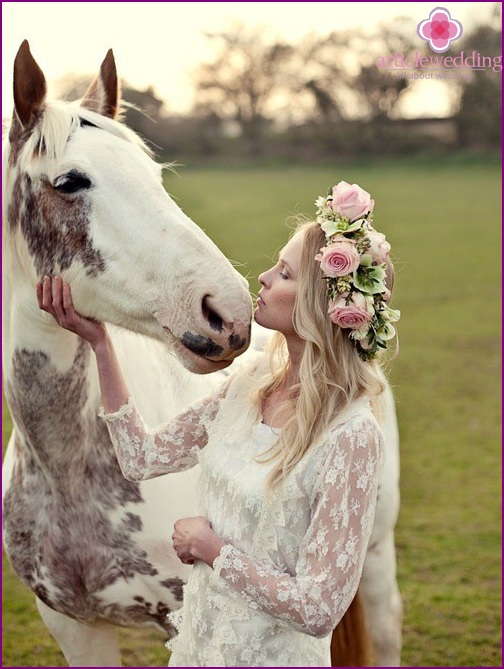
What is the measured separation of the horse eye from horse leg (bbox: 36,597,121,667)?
152 centimetres

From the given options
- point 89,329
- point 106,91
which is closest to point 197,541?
point 89,329

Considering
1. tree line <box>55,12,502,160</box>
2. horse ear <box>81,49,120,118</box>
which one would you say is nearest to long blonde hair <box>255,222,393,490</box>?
horse ear <box>81,49,120,118</box>

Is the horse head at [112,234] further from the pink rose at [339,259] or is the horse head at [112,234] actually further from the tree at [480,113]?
the tree at [480,113]

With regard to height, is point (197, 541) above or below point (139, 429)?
below

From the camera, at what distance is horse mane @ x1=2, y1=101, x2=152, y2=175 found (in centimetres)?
218

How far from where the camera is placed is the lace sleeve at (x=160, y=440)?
2.23 meters

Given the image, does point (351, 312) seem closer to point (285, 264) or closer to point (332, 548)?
point (285, 264)

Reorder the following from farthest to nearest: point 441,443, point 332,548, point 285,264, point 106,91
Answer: point 441,443 < point 106,91 < point 285,264 < point 332,548

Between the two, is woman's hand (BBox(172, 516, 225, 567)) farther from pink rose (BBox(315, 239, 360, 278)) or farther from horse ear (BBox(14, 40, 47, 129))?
horse ear (BBox(14, 40, 47, 129))

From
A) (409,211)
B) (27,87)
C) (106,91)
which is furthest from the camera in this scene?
(409,211)

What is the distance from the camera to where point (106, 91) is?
255 centimetres

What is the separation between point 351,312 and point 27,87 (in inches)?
43.3

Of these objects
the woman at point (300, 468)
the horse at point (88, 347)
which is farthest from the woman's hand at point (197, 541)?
the horse at point (88, 347)

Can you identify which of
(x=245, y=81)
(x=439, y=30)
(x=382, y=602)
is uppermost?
(x=245, y=81)
